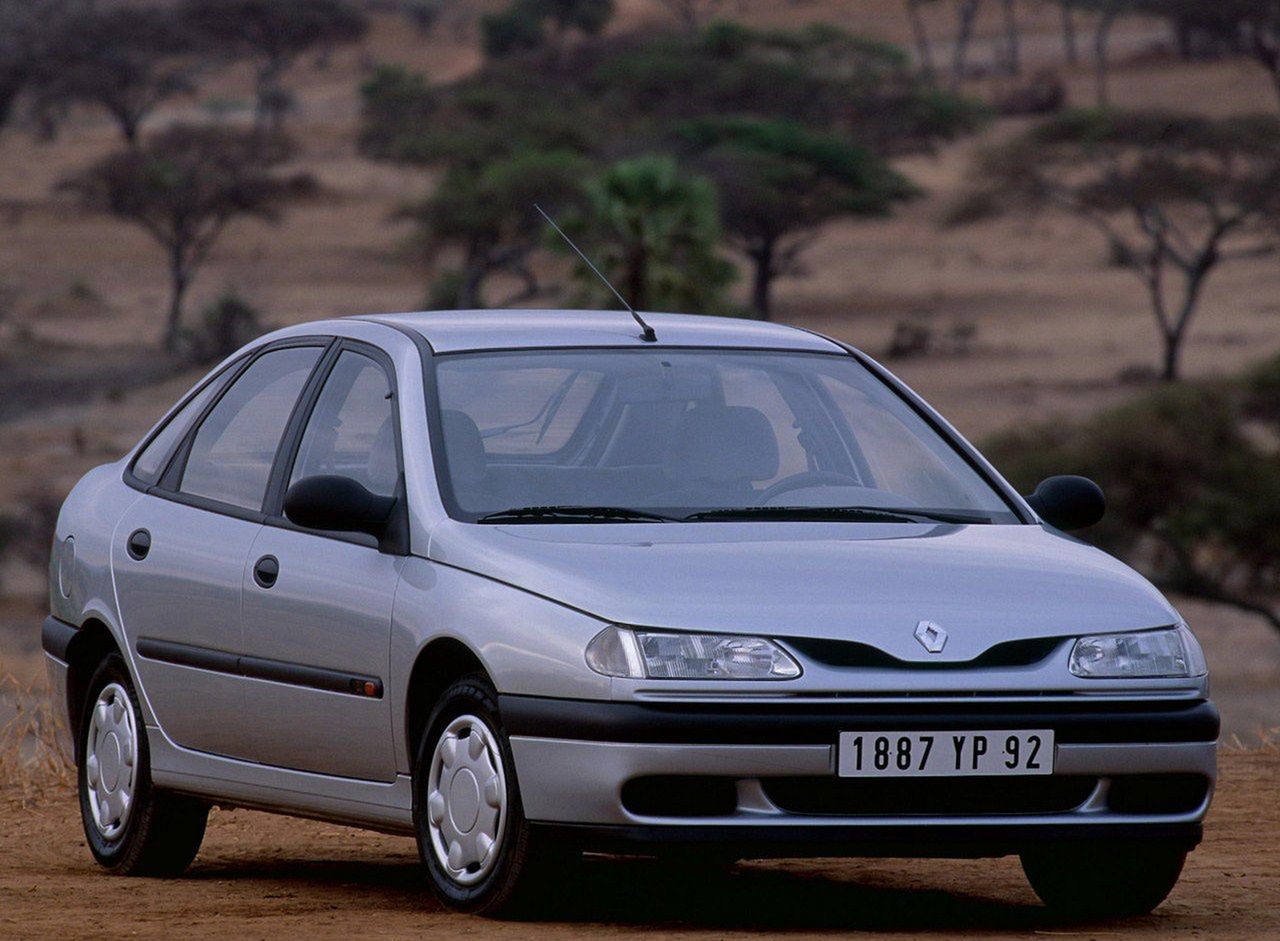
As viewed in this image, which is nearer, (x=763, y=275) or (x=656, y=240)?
(x=656, y=240)

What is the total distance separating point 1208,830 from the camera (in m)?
7.76

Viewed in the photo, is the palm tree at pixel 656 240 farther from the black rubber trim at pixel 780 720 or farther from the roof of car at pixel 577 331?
the black rubber trim at pixel 780 720

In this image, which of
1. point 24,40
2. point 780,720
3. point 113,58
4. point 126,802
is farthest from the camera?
point 24,40

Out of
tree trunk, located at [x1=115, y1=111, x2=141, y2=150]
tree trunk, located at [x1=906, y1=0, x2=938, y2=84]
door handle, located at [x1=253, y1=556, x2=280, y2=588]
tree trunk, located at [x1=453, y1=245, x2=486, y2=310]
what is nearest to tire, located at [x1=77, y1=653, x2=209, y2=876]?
door handle, located at [x1=253, y1=556, x2=280, y2=588]

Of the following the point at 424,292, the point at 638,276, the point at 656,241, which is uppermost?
the point at 656,241

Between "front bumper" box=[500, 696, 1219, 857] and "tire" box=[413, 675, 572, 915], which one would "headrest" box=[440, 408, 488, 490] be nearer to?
"tire" box=[413, 675, 572, 915]

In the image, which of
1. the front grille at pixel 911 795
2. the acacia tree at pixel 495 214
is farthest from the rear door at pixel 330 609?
the acacia tree at pixel 495 214

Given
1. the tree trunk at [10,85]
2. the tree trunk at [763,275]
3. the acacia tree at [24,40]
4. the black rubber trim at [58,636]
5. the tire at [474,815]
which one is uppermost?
the tire at [474,815]

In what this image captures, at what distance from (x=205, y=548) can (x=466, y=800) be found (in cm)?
130

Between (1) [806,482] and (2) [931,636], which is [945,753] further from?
(1) [806,482]

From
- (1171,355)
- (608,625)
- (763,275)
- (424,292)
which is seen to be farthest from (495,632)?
(424,292)

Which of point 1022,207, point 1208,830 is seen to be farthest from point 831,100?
point 1208,830

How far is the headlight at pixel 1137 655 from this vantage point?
5.37 metres

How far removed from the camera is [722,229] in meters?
53.7
